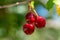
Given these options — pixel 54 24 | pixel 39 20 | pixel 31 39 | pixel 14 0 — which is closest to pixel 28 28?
pixel 39 20

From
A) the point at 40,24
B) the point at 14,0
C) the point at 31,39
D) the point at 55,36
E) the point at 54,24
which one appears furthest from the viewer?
the point at 54,24

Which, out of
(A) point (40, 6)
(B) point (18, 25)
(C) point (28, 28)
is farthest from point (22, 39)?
(C) point (28, 28)

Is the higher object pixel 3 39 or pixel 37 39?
pixel 3 39

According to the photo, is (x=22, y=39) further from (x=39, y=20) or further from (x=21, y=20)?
(x=39, y=20)

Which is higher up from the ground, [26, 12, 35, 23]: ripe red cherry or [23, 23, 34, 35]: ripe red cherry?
[26, 12, 35, 23]: ripe red cherry

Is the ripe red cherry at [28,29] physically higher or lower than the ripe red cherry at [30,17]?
lower

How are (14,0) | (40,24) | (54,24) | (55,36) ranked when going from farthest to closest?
1. (54,24)
2. (55,36)
3. (14,0)
4. (40,24)

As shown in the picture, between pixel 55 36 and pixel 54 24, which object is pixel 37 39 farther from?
pixel 54 24

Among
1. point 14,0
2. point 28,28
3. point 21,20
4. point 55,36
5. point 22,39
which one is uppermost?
point 28,28

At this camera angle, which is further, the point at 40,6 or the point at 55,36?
the point at 55,36
